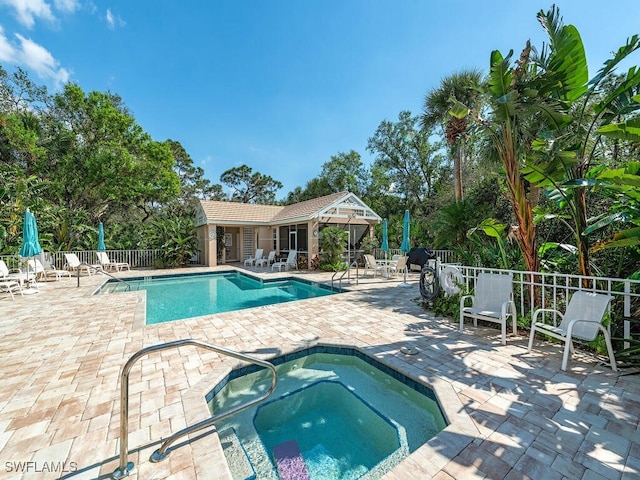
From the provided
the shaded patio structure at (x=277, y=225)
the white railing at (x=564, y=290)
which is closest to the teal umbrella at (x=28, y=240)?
the shaded patio structure at (x=277, y=225)

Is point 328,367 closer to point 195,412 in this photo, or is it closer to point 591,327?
point 195,412

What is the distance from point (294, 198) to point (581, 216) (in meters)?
33.5

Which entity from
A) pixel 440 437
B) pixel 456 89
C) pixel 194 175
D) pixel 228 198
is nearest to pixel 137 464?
pixel 440 437

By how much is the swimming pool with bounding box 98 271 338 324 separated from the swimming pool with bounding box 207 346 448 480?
5.06 m

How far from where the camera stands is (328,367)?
199 inches

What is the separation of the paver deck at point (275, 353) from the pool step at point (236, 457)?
31cm

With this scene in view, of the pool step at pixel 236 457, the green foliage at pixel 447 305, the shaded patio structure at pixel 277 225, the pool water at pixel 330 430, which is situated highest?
the shaded patio structure at pixel 277 225

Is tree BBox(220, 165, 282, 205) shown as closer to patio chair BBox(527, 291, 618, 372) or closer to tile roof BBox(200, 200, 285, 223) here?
tile roof BBox(200, 200, 285, 223)

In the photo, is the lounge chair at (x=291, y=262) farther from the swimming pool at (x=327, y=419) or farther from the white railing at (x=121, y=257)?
the swimming pool at (x=327, y=419)

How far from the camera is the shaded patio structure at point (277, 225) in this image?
16.4 meters

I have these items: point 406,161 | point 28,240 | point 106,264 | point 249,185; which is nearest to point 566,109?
point 28,240

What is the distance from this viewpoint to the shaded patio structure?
16.4m

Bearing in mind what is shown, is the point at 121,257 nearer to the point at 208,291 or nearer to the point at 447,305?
the point at 208,291

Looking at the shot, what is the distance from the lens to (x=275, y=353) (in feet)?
16.1
